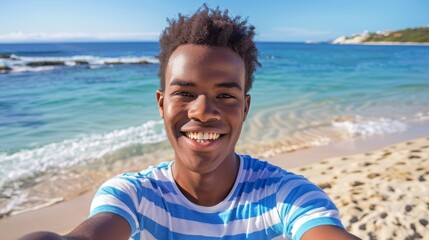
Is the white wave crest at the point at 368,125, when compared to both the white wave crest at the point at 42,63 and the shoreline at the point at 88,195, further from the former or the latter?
the white wave crest at the point at 42,63

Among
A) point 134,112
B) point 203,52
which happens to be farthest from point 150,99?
point 203,52

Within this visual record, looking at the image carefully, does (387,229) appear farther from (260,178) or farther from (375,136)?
(375,136)

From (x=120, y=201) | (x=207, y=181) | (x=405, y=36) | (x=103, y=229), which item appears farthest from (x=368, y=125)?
(x=405, y=36)

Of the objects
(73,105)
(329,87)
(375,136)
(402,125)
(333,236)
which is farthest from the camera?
(329,87)

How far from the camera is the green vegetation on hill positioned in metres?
98.6

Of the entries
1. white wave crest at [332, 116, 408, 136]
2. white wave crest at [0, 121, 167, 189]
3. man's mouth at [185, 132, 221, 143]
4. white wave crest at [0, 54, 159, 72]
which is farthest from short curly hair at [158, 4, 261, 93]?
white wave crest at [0, 54, 159, 72]

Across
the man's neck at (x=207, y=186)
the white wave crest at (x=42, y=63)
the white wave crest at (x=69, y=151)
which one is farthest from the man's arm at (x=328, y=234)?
the white wave crest at (x=42, y=63)

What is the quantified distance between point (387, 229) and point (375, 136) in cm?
538

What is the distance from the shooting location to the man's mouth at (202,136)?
176 centimetres

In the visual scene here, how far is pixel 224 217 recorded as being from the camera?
69.1 inches

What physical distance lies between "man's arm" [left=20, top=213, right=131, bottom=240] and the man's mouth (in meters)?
0.47

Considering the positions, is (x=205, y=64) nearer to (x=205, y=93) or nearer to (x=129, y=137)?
(x=205, y=93)

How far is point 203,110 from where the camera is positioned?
1724mm

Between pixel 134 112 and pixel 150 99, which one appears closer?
pixel 134 112
